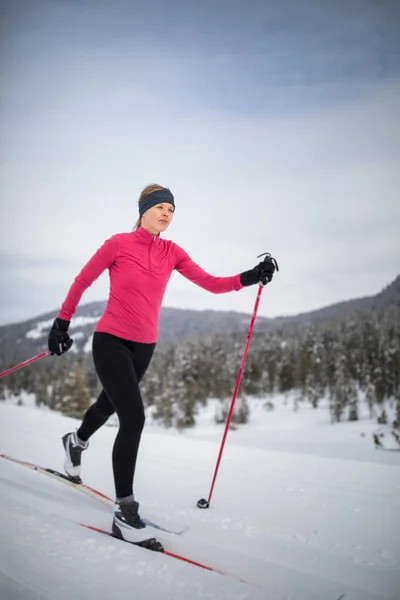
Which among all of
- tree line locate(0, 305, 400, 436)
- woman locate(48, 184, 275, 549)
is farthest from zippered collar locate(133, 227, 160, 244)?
tree line locate(0, 305, 400, 436)

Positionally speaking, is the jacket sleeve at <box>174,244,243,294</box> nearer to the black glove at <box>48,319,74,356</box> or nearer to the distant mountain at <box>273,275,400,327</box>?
the black glove at <box>48,319,74,356</box>

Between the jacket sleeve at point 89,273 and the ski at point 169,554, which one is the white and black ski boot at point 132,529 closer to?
the ski at point 169,554

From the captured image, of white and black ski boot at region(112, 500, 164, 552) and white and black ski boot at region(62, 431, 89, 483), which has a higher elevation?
white and black ski boot at region(62, 431, 89, 483)

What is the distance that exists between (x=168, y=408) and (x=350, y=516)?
46.1 metres

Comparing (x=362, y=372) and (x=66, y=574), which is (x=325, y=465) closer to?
(x=66, y=574)

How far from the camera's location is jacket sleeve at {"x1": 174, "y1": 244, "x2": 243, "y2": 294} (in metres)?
3.08

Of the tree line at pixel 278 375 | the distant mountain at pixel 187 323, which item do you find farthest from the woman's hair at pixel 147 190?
the distant mountain at pixel 187 323

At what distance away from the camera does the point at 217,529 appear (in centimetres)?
257

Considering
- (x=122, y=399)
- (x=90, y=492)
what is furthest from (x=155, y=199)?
(x=90, y=492)

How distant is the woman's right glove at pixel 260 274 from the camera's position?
9.98 feet

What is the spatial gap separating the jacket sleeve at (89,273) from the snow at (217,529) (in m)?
1.39

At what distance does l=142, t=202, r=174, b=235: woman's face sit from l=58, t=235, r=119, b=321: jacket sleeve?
0.99 ft

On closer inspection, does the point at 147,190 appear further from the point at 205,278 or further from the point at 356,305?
the point at 356,305

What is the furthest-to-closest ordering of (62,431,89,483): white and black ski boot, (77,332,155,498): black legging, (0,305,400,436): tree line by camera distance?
1. (0,305,400,436): tree line
2. (62,431,89,483): white and black ski boot
3. (77,332,155,498): black legging
